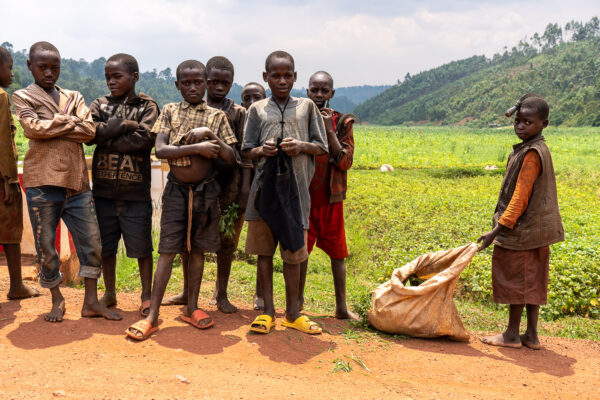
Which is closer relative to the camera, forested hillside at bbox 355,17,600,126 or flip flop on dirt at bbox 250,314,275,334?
flip flop on dirt at bbox 250,314,275,334

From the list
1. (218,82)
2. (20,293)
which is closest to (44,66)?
(218,82)

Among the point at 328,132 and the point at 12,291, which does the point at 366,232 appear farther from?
the point at 12,291

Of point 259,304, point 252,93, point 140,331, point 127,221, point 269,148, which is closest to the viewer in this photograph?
point 140,331

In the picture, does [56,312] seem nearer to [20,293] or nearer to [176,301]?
[20,293]

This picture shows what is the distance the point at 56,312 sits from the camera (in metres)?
3.70

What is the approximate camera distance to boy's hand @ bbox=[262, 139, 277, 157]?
3.53m

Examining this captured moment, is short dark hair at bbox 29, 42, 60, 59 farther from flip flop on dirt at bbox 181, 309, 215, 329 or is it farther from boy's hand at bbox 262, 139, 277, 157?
flip flop on dirt at bbox 181, 309, 215, 329

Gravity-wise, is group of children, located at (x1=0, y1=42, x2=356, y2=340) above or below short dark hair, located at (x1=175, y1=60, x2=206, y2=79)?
below

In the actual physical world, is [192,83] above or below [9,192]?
above

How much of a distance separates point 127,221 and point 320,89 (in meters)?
1.94

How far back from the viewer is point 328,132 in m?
4.12

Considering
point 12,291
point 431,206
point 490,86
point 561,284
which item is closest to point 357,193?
point 431,206

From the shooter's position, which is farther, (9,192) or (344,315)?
(344,315)

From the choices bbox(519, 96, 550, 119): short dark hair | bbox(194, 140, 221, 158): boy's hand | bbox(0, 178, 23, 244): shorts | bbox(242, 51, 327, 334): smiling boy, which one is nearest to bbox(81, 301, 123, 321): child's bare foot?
bbox(0, 178, 23, 244): shorts
